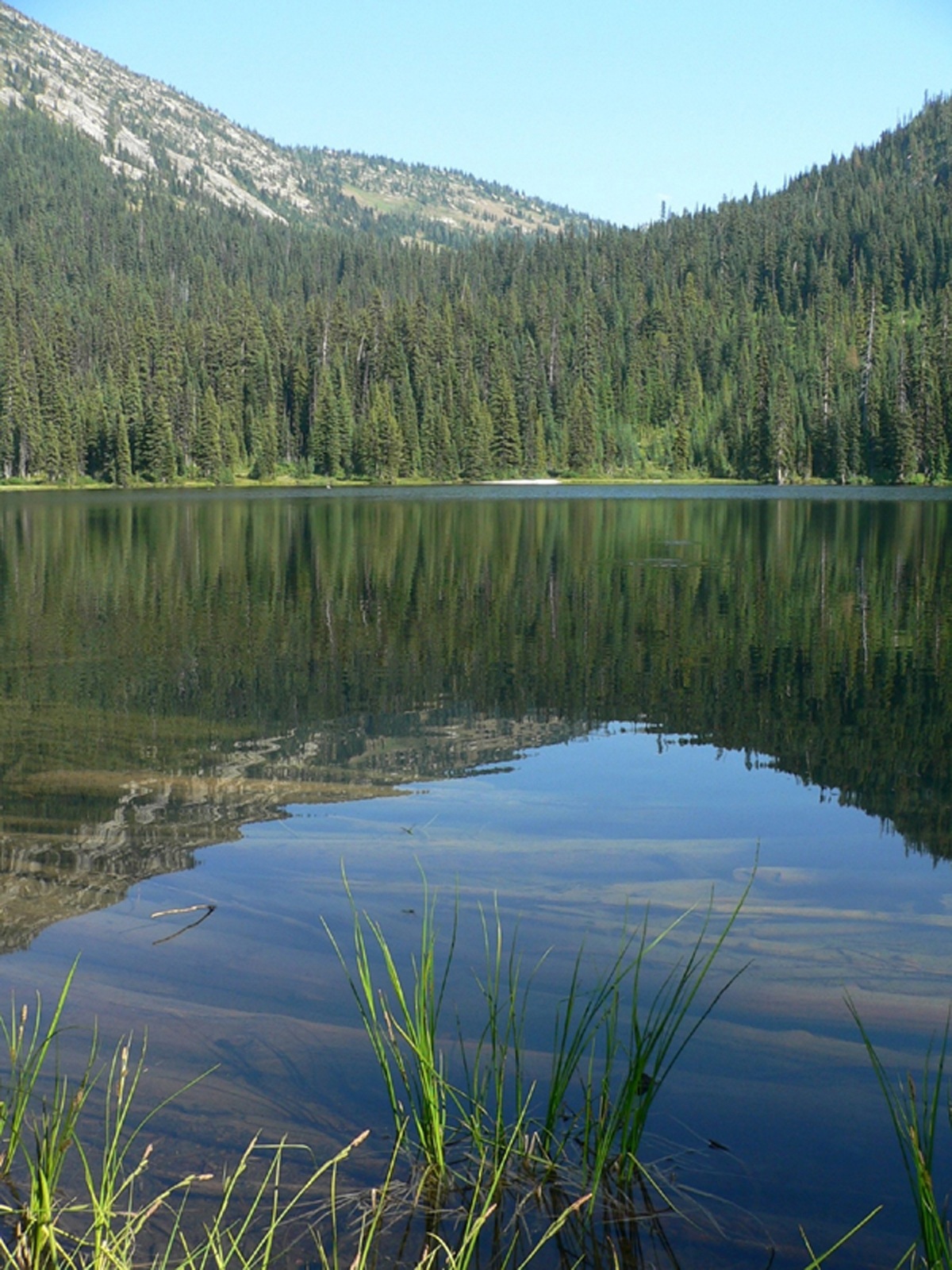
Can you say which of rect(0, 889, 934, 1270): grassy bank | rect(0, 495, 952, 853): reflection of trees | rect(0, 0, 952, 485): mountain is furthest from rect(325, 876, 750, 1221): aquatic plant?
rect(0, 0, 952, 485): mountain

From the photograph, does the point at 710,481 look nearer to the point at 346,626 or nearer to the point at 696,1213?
the point at 346,626

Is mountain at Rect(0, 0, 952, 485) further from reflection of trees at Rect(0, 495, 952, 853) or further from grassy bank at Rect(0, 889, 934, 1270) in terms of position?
grassy bank at Rect(0, 889, 934, 1270)

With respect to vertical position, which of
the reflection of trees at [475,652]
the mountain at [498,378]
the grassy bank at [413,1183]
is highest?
the mountain at [498,378]

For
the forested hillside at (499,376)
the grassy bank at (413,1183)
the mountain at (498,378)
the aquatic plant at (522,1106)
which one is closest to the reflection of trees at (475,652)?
the aquatic plant at (522,1106)

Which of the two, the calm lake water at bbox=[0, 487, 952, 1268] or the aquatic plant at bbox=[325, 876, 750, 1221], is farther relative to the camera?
the calm lake water at bbox=[0, 487, 952, 1268]

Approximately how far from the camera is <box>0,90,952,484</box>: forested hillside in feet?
403

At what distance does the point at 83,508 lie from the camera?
241 feet

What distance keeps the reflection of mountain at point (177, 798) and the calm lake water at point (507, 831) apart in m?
0.05

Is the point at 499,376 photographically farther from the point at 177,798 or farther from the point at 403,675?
the point at 177,798

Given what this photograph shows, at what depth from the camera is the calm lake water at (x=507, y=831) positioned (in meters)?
5.87

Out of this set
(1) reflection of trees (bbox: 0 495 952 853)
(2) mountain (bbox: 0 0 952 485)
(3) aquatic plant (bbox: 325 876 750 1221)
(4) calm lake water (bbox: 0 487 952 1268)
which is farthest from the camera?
(2) mountain (bbox: 0 0 952 485)

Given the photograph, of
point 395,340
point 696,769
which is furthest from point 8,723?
point 395,340

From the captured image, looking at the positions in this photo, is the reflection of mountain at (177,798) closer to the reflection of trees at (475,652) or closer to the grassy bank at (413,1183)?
the reflection of trees at (475,652)

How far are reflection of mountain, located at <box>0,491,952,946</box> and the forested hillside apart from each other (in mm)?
89523
